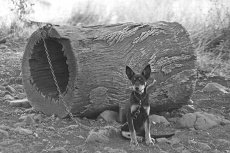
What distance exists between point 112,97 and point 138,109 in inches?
29.8

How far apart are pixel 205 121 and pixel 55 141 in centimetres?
206

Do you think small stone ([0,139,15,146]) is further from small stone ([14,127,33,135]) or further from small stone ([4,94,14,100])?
small stone ([4,94,14,100])

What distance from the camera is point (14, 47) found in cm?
1069

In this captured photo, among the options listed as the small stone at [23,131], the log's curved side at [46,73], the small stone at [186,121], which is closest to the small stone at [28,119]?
the log's curved side at [46,73]

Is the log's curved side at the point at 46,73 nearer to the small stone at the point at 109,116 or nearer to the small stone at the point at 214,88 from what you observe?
the small stone at the point at 109,116

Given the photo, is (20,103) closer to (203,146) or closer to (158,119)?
(158,119)

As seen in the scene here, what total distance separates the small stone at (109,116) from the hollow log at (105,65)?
0.07 meters

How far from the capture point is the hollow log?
592cm

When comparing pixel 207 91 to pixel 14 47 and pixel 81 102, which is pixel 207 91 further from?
pixel 14 47

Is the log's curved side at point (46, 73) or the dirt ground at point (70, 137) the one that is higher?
the log's curved side at point (46, 73)

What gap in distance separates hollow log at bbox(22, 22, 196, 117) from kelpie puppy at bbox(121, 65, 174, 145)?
0.61 meters

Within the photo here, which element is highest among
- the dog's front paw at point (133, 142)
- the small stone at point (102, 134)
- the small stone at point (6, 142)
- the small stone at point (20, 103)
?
the small stone at point (20, 103)

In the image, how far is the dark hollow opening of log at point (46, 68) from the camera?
6.56 metres

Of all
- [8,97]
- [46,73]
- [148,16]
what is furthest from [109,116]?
[148,16]
